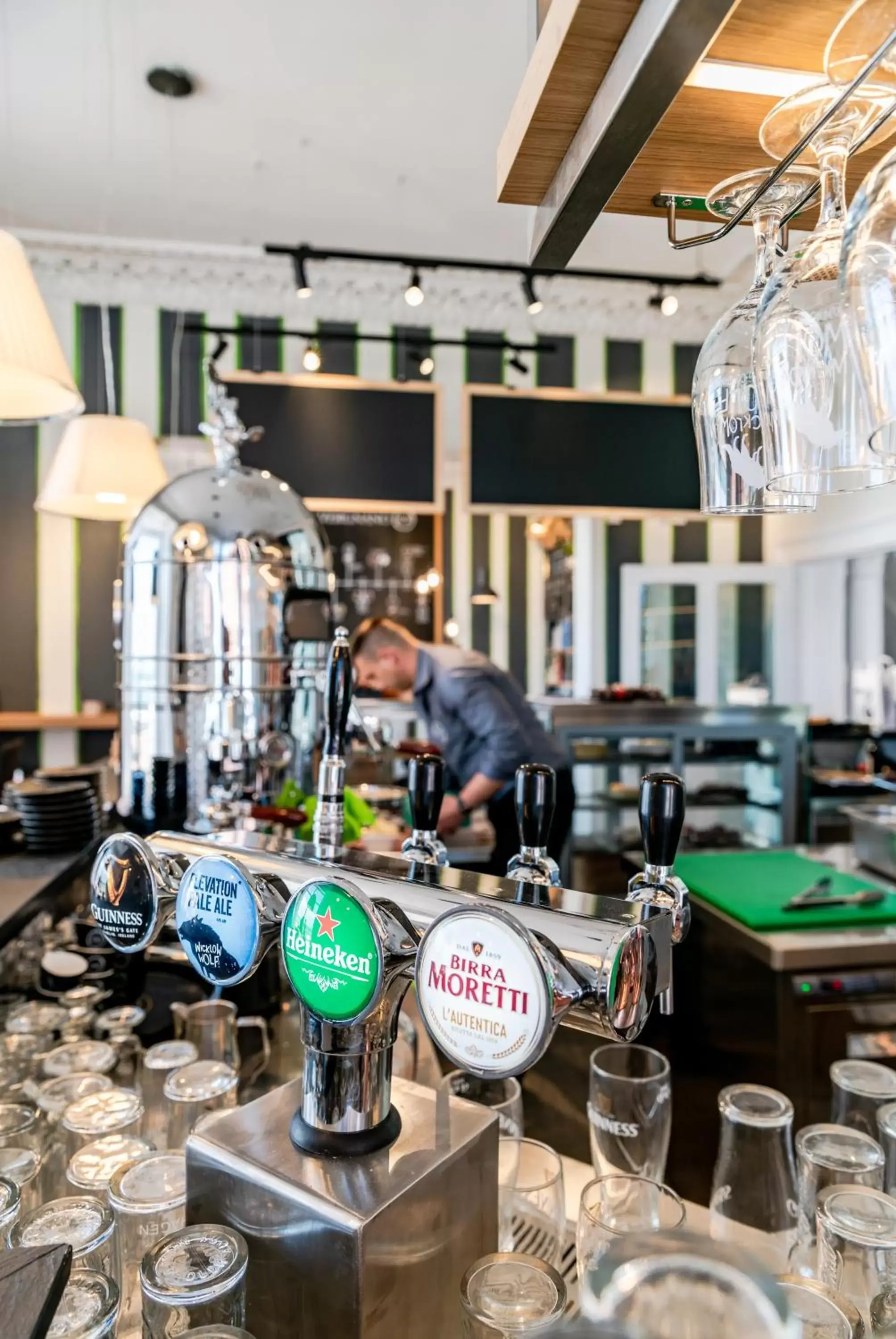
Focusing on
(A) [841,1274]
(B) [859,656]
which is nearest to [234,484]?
(A) [841,1274]

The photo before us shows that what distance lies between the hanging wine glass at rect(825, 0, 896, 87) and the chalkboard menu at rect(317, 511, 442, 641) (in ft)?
18.0

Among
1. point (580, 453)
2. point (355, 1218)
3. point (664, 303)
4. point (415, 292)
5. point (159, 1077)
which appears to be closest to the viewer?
point (355, 1218)

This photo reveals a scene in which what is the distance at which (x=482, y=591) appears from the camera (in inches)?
292

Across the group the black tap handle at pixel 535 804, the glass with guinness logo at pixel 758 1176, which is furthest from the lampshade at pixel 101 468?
the glass with guinness logo at pixel 758 1176

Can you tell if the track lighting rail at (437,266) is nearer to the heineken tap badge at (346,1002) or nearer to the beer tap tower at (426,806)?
the beer tap tower at (426,806)

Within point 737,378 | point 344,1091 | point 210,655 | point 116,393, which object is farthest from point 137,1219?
point 116,393

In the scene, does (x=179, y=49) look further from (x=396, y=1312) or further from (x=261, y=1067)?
(x=396, y=1312)

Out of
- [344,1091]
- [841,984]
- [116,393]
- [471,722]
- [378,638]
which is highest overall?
[116,393]

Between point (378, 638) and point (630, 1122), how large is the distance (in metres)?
2.68

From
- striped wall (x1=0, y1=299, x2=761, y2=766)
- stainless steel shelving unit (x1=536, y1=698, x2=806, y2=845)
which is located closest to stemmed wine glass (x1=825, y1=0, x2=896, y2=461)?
stainless steel shelving unit (x1=536, y1=698, x2=806, y2=845)

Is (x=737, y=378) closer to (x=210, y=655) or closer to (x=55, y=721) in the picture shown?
(x=210, y=655)

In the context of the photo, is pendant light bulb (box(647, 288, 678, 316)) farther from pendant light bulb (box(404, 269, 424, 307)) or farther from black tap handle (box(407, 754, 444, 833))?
black tap handle (box(407, 754, 444, 833))

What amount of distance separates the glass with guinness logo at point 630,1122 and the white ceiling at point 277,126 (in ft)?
8.61

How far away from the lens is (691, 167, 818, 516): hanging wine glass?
66 centimetres
